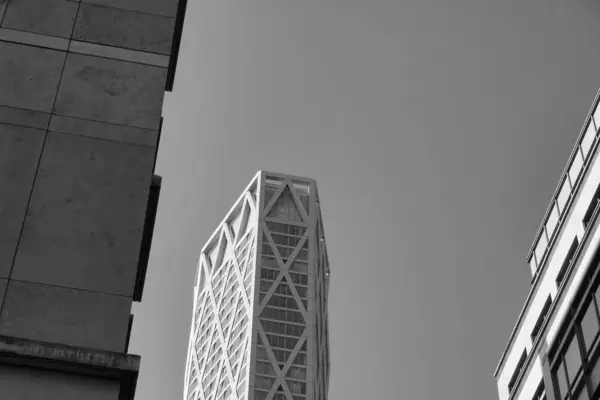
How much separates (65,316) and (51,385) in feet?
3.27

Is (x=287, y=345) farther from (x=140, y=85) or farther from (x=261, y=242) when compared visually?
(x=140, y=85)

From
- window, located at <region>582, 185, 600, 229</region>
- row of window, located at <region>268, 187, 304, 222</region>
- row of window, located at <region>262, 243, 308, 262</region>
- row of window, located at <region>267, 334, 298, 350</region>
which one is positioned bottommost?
window, located at <region>582, 185, 600, 229</region>

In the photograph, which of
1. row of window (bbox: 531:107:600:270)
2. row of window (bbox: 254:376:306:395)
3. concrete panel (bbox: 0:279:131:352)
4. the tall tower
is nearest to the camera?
concrete panel (bbox: 0:279:131:352)

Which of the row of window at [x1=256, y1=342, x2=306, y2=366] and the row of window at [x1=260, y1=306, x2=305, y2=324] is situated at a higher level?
the row of window at [x1=260, y1=306, x2=305, y2=324]

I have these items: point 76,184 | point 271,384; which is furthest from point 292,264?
point 76,184

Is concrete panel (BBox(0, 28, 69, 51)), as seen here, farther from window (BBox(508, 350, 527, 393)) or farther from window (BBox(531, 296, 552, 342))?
window (BBox(508, 350, 527, 393))

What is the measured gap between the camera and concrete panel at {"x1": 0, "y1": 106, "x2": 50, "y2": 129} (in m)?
16.2

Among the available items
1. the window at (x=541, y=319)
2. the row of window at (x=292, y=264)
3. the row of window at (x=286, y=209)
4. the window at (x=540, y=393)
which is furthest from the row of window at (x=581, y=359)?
the row of window at (x=286, y=209)

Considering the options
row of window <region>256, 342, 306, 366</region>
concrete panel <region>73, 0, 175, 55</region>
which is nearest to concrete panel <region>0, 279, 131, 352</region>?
concrete panel <region>73, 0, 175, 55</region>

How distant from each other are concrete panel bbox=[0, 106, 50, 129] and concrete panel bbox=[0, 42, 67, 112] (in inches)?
4.1

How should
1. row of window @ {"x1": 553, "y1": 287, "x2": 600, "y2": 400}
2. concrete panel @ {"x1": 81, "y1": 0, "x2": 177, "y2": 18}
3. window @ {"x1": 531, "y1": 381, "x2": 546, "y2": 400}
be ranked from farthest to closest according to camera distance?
window @ {"x1": 531, "y1": 381, "x2": 546, "y2": 400}
row of window @ {"x1": 553, "y1": 287, "x2": 600, "y2": 400}
concrete panel @ {"x1": 81, "y1": 0, "x2": 177, "y2": 18}

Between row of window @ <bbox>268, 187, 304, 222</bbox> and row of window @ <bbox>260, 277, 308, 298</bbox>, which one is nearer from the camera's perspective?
row of window @ <bbox>260, 277, 308, 298</bbox>

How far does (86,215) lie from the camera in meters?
15.4

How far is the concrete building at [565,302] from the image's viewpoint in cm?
3528
